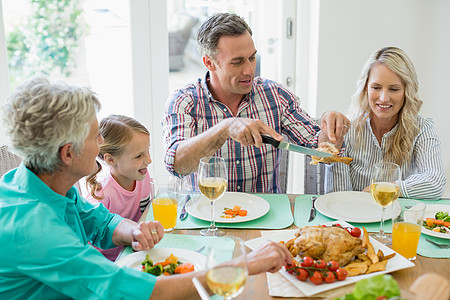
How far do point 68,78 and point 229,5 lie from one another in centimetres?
143

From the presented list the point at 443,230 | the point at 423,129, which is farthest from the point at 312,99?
the point at 443,230

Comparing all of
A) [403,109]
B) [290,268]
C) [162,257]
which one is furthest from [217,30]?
[290,268]

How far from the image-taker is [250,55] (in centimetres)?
225

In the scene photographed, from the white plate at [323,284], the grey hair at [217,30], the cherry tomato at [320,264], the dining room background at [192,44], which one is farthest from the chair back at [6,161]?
the dining room background at [192,44]

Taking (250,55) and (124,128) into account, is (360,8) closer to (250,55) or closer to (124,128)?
(250,55)

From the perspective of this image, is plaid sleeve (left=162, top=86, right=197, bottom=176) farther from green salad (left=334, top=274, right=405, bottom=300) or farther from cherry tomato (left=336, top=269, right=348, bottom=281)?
green salad (left=334, top=274, right=405, bottom=300)

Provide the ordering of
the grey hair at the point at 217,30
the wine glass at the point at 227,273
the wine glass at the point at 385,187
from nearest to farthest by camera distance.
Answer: the wine glass at the point at 227,273
the wine glass at the point at 385,187
the grey hair at the point at 217,30

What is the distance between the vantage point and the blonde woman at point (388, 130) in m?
2.27

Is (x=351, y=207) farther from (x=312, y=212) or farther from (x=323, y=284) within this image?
(x=323, y=284)

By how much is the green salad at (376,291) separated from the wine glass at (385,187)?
0.69m

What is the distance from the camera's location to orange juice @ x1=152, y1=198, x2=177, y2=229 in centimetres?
161

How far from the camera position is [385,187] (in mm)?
1498

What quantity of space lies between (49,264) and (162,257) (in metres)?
0.37

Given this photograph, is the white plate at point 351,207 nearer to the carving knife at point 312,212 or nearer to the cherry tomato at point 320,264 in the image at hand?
the carving knife at point 312,212
